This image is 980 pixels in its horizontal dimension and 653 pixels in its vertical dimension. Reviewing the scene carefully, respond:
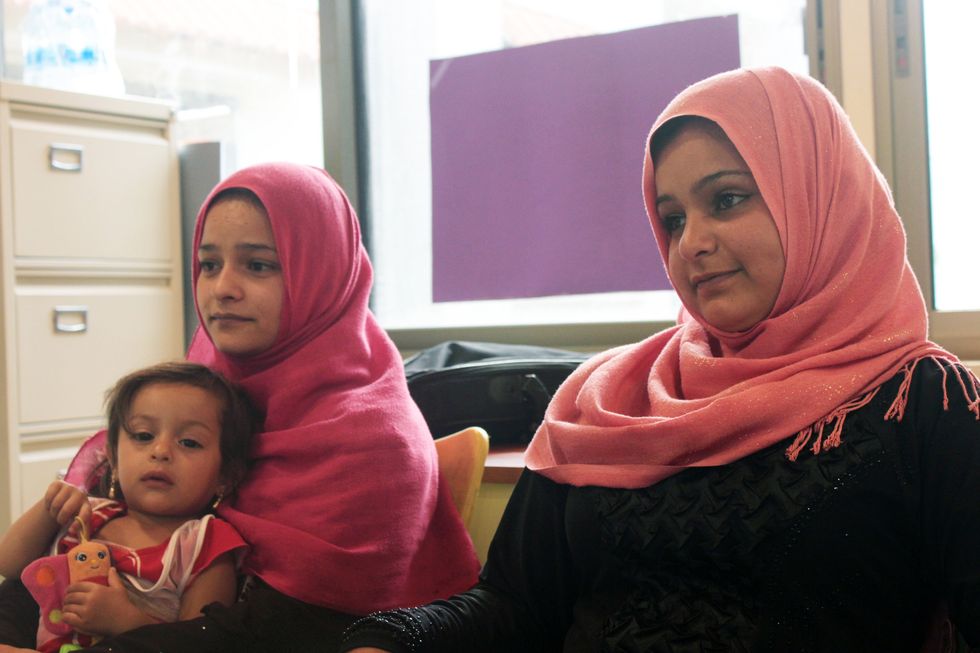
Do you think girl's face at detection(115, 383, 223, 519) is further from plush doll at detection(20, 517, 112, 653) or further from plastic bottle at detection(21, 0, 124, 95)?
plastic bottle at detection(21, 0, 124, 95)

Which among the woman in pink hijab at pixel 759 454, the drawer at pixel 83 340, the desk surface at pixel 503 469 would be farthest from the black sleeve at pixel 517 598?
the drawer at pixel 83 340

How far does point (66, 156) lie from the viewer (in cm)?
267

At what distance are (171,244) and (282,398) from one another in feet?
5.14

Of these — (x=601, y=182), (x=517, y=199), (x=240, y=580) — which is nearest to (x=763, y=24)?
(x=601, y=182)

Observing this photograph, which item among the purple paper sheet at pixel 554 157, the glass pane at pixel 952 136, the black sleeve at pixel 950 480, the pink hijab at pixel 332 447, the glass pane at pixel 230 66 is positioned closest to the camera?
the black sleeve at pixel 950 480

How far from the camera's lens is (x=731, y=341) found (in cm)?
122

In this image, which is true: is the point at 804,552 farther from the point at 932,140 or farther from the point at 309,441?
the point at 932,140

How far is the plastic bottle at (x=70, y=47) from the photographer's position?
9.55 ft

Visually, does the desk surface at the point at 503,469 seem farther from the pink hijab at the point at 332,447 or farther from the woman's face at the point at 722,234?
the woman's face at the point at 722,234

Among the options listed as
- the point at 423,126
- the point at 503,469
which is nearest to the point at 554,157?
the point at 423,126

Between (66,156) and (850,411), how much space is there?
7.46 feet

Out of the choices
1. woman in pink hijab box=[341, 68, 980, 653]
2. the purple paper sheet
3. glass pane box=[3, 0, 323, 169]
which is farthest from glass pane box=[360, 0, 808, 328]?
woman in pink hijab box=[341, 68, 980, 653]

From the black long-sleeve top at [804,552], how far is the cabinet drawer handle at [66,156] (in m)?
1.96

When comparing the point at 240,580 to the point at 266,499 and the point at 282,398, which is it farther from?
the point at 282,398
